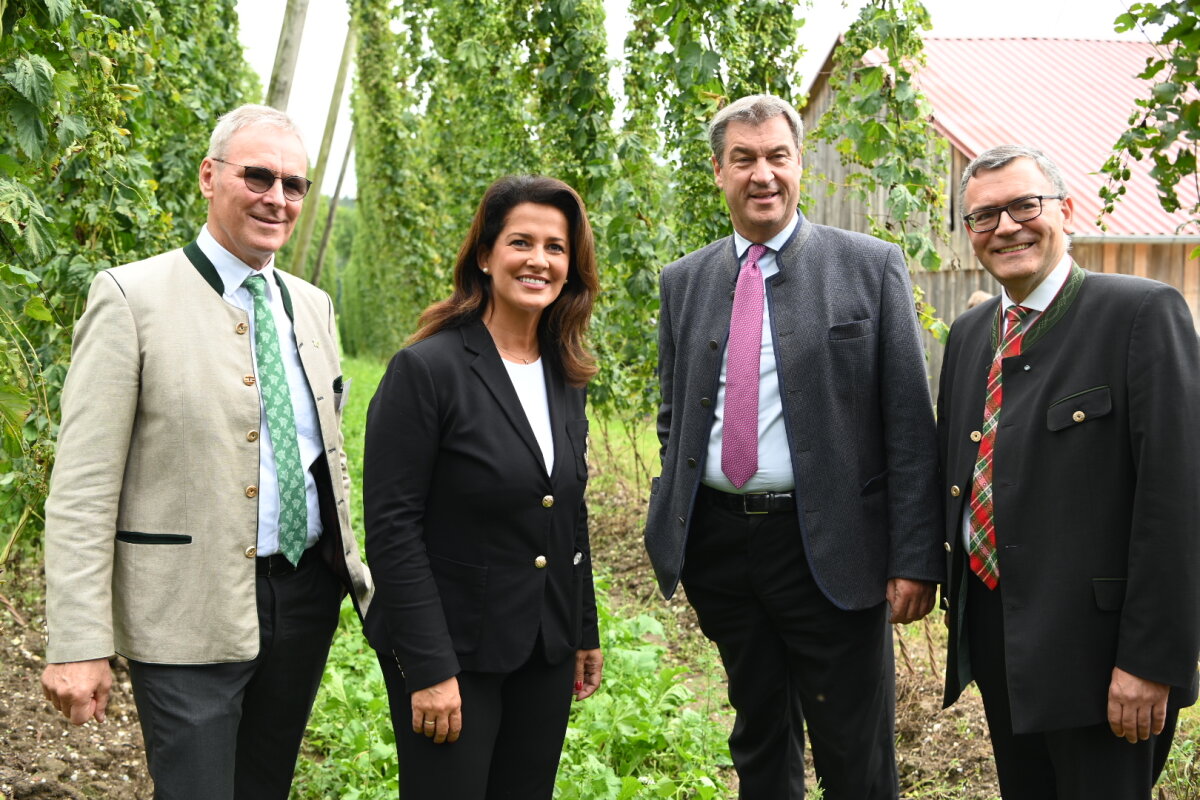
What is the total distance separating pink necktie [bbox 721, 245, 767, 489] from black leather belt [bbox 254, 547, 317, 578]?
1213 millimetres

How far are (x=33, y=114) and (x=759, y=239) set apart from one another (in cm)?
211

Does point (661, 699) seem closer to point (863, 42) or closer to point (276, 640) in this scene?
point (276, 640)

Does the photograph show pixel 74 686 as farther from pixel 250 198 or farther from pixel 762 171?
pixel 762 171

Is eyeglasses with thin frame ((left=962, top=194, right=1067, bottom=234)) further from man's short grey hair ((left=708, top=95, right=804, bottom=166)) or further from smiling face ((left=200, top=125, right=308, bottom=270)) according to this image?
smiling face ((left=200, top=125, right=308, bottom=270))

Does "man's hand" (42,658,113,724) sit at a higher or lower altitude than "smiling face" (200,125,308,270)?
lower

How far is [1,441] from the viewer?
308cm

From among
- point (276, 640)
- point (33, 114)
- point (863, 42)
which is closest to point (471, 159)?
point (863, 42)

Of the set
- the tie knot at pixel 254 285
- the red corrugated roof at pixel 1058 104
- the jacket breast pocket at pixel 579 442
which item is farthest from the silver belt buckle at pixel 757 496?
the red corrugated roof at pixel 1058 104

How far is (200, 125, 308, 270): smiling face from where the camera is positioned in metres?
2.51

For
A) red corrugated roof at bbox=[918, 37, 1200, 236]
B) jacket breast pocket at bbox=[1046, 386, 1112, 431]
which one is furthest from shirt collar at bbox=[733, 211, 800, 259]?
red corrugated roof at bbox=[918, 37, 1200, 236]

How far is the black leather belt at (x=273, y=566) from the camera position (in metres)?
2.51

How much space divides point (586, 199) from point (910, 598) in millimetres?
4070

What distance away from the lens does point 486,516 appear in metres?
2.45

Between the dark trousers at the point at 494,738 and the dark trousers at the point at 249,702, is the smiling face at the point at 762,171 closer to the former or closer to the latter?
the dark trousers at the point at 494,738
